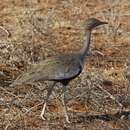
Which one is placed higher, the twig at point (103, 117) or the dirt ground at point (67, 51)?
the twig at point (103, 117)

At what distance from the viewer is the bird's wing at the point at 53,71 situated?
8.04m

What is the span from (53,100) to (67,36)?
3685mm

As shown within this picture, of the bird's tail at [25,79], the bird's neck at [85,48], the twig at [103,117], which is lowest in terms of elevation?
the twig at [103,117]

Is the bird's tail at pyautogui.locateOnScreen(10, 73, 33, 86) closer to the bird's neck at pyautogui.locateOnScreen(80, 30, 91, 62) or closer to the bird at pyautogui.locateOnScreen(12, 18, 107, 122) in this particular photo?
the bird at pyautogui.locateOnScreen(12, 18, 107, 122)

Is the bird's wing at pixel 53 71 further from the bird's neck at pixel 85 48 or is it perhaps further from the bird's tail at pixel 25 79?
the bird's neck at pixel 85 48

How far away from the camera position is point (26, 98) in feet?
29.4

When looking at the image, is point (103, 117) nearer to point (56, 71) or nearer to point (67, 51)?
point (56, 71)

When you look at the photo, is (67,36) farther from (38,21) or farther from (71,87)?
(71,87)

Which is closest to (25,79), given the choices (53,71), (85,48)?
(53,71)

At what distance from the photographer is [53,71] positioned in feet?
26.6

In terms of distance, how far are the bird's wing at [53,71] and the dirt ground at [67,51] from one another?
1.70ft

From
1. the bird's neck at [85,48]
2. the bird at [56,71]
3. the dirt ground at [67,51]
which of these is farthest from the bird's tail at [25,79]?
the bird's neck at [85,48]

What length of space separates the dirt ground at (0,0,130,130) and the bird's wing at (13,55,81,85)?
0.52 m

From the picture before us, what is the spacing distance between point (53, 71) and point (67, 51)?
3430 millimetres
